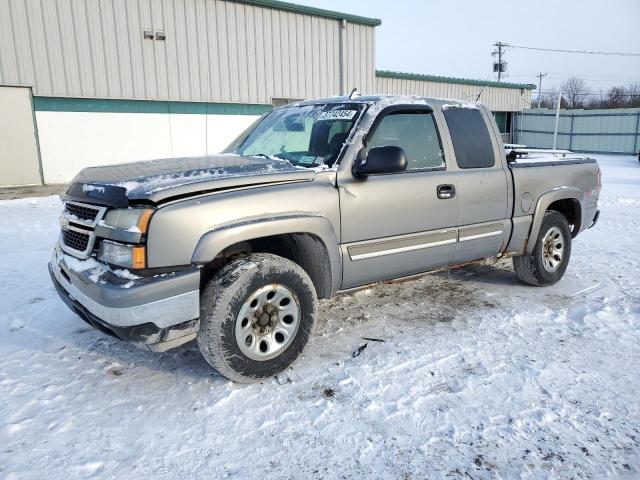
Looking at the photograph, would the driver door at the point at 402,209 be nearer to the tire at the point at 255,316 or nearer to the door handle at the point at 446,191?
the door handle at the point at 446,191

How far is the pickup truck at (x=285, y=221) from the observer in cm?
282

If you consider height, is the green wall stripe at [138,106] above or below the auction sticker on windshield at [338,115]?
above

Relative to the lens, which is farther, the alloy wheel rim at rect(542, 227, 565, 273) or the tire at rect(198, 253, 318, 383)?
the alloy wheel rim at rect(542, 227, 565, 273)

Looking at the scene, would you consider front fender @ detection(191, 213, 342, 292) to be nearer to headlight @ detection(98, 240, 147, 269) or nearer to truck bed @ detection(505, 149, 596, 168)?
headlight @ detection(98, 240, 147, 269)

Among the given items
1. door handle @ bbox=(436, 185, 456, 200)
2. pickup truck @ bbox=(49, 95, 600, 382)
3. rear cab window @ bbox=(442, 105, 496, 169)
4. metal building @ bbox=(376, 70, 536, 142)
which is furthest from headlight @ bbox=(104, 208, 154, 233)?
metal building @ bbox=(376, 70, 536, 142)

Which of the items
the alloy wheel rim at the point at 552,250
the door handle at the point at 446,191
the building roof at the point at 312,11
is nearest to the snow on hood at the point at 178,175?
the door handle at the point at 446,191

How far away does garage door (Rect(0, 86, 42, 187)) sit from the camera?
13133 millimetres

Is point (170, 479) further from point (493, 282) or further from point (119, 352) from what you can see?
point (493, 282)

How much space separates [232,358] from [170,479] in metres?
0.83

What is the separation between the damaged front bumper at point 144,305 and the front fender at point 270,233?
0.51 feet

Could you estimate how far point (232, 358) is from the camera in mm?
3068

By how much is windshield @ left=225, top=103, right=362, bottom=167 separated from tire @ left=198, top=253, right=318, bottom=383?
92cm

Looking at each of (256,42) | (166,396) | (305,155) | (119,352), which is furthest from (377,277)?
(256,42)

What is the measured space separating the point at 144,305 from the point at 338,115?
212 centimetres
